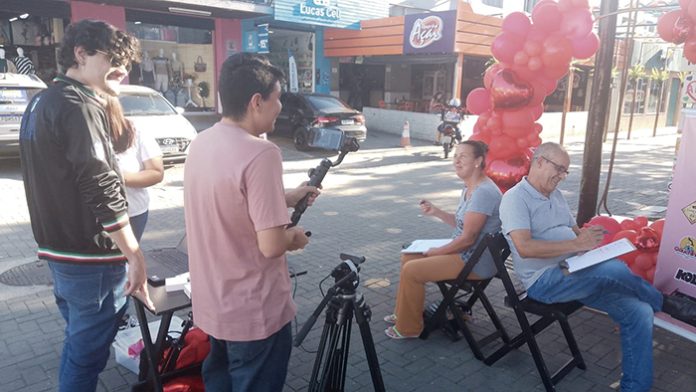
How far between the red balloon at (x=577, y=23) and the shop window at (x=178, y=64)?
13.4m

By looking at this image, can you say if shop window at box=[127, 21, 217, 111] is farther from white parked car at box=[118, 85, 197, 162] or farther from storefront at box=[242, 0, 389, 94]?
white parked car at box=[118, 85, 197, 162]

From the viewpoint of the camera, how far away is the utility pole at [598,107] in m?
4.46

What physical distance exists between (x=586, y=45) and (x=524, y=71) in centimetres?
61

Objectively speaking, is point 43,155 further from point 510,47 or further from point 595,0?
point 595,0

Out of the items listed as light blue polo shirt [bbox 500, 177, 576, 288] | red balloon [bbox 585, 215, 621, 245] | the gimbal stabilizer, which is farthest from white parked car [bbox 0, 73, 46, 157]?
red balloon [bbox 585, 215, 621, 245]

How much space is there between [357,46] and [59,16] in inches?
358

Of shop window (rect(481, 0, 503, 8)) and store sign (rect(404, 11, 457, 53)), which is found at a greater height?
shop window (rect(481, 0, 503, 8))

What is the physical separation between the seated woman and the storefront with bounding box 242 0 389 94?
12.5m

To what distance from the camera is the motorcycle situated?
13086 millimetres

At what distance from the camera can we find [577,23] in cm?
455

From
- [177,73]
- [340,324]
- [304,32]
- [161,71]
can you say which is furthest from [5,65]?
[340,324]

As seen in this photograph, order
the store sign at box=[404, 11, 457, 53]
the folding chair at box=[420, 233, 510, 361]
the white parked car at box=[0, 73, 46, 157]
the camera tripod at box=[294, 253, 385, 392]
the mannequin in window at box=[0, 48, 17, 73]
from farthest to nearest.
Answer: the store sign at box=[404, 11, 457, 53]
the mannequin in window at box=[0, 48, 17, 73]
the white parked car at box=[0, 73, 46, 157]
the folding chair at box=[420, 233, 510, 361]
the camera tripod at box=[294, 253, 385, 392]

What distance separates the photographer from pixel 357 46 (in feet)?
57.4

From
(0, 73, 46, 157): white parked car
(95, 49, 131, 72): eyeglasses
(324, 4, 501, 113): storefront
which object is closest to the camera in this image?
(95, 49, 131, 72): eyeglasses
